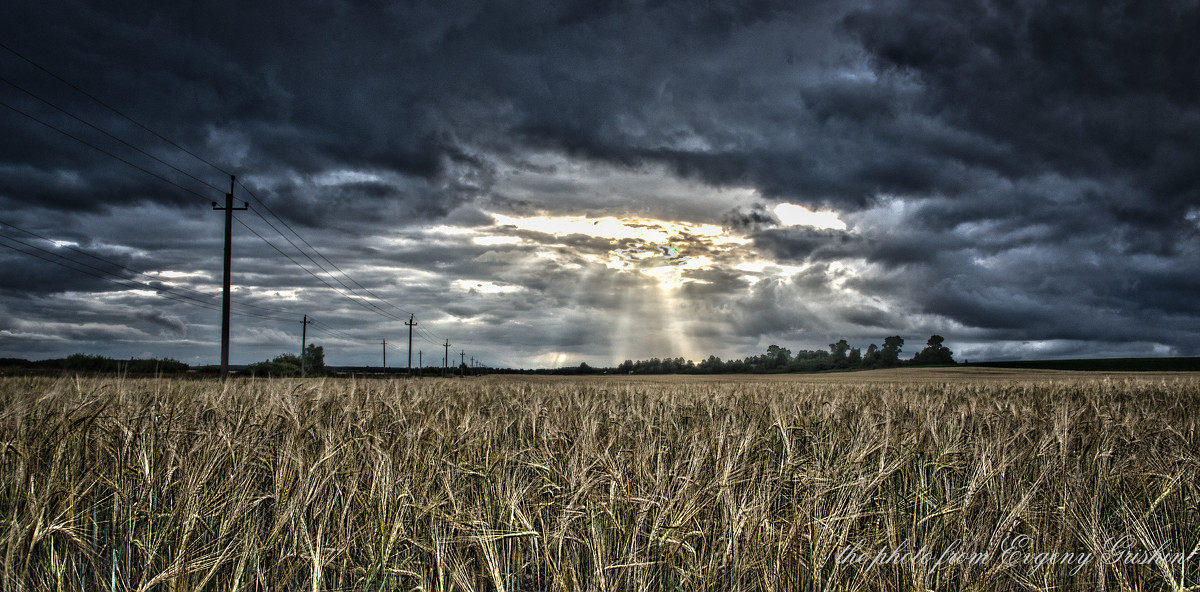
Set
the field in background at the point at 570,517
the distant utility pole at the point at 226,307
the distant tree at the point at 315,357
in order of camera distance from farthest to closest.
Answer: the distant tree at the point at 315,357
the distant utility pole at the point at 226,307
the field in background at the point at 570,517

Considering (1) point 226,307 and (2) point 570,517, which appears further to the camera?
(1) point 226,307

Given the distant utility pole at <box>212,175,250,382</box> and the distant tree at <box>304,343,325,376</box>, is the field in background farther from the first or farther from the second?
the distant tree at <box>304,343,325,376</box>

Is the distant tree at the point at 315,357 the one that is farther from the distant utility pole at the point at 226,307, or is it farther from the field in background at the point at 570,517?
the field in background at the point at 570,517

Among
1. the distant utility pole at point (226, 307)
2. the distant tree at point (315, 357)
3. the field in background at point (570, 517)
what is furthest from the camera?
the distant tree at point (315, 357)

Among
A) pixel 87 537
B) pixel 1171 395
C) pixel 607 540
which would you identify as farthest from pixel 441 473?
pixel 1171 395

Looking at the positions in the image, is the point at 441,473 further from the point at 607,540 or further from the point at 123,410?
the point at 123,410

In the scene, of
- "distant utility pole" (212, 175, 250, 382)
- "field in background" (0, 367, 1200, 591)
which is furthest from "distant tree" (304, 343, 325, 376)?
"field in background" (0, 367, 1200, 591)

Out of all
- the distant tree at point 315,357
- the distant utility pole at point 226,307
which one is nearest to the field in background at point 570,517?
the distant utility pole at point 226,307

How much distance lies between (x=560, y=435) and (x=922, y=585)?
10.0 ft

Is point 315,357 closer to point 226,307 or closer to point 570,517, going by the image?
point 226,307

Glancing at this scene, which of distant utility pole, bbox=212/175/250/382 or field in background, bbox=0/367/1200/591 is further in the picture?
distant utility pole, bbox=212/175/250/382

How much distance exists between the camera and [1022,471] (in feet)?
15.4

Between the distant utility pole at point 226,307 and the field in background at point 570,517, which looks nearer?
the field in background at point 570,517

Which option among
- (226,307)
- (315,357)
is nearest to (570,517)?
(226,307)
